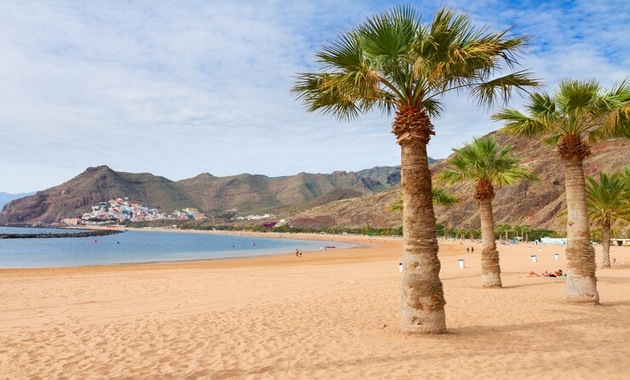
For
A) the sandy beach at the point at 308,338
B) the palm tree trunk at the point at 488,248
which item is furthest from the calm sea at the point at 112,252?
the palm tree trunk at the point at 488,248

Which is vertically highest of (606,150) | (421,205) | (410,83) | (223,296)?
(606,150)

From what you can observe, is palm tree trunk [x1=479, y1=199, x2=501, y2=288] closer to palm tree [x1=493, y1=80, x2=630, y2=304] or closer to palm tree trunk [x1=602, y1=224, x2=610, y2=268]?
palm tree [x1=493, y1=80, x2=630, y2=304]

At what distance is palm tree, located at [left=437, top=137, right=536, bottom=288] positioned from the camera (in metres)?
16.6

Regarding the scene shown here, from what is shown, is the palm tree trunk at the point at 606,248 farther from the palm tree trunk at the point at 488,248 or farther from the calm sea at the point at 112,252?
the calm sea at the point at 112,252

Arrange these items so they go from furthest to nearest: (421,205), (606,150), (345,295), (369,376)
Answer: (606,150), (345,295), (421,205), (369,376)

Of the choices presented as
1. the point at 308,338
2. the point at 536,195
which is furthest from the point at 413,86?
the point at 536,195

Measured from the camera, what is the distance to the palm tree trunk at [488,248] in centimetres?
1648

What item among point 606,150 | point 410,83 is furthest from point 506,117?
point 606,150

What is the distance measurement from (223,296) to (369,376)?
10869mm

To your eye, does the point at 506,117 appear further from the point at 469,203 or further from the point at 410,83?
the point at 469,203

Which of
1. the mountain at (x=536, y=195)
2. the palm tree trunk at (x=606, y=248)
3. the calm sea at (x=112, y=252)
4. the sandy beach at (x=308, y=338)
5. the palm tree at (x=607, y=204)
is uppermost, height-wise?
the mountain at (x=536, y=195)

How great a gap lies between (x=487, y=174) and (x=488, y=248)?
9.23ft

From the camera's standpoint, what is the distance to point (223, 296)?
54.0 ft

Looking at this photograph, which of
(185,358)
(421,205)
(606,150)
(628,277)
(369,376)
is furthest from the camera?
(606,150)
